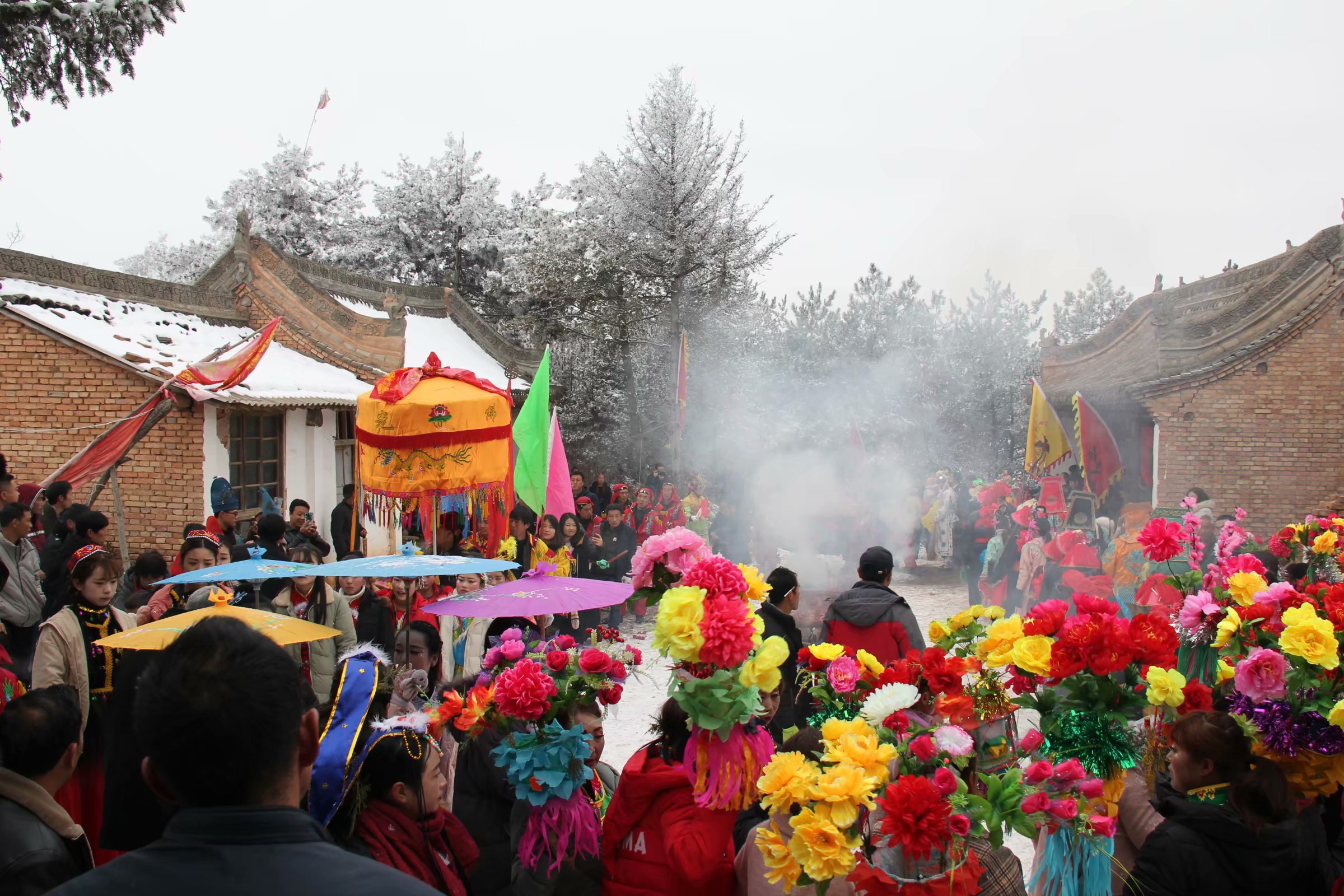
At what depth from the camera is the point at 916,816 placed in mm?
2262

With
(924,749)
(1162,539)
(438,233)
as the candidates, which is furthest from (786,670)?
(438,233)

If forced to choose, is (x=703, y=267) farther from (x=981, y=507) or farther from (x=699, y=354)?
(x=981, y=507)

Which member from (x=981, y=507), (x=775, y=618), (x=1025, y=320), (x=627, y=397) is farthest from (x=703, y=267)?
(x=775, y=618)

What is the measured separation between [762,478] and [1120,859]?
16945mm

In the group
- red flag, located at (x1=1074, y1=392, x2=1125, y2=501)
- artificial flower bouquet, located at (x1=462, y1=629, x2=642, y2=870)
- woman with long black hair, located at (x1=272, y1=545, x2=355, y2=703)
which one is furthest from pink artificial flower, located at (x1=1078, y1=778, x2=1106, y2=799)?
red flag, located at (x1=1074, y1=392, x2=1125, y2=501)

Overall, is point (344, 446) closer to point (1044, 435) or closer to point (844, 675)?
point (1044, 435)

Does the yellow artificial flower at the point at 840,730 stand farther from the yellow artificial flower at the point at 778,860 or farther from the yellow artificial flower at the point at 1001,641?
the yellow artificial flower at the point at 1001,641

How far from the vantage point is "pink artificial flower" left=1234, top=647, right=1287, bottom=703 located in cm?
312

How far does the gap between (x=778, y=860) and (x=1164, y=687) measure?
4.43 feet

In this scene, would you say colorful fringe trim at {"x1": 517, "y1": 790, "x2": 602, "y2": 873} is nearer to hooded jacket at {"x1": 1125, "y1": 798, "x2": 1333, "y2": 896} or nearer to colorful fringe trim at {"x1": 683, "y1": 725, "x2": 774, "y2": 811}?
colorful fringe trim at {"x1": 683, "y1": 725, "x2": 774, "y2": 811}

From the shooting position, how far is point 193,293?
14.2m

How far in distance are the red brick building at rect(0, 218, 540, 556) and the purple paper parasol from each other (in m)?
7.70

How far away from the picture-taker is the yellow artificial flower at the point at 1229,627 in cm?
362

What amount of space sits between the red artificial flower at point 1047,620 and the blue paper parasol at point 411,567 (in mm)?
2471
